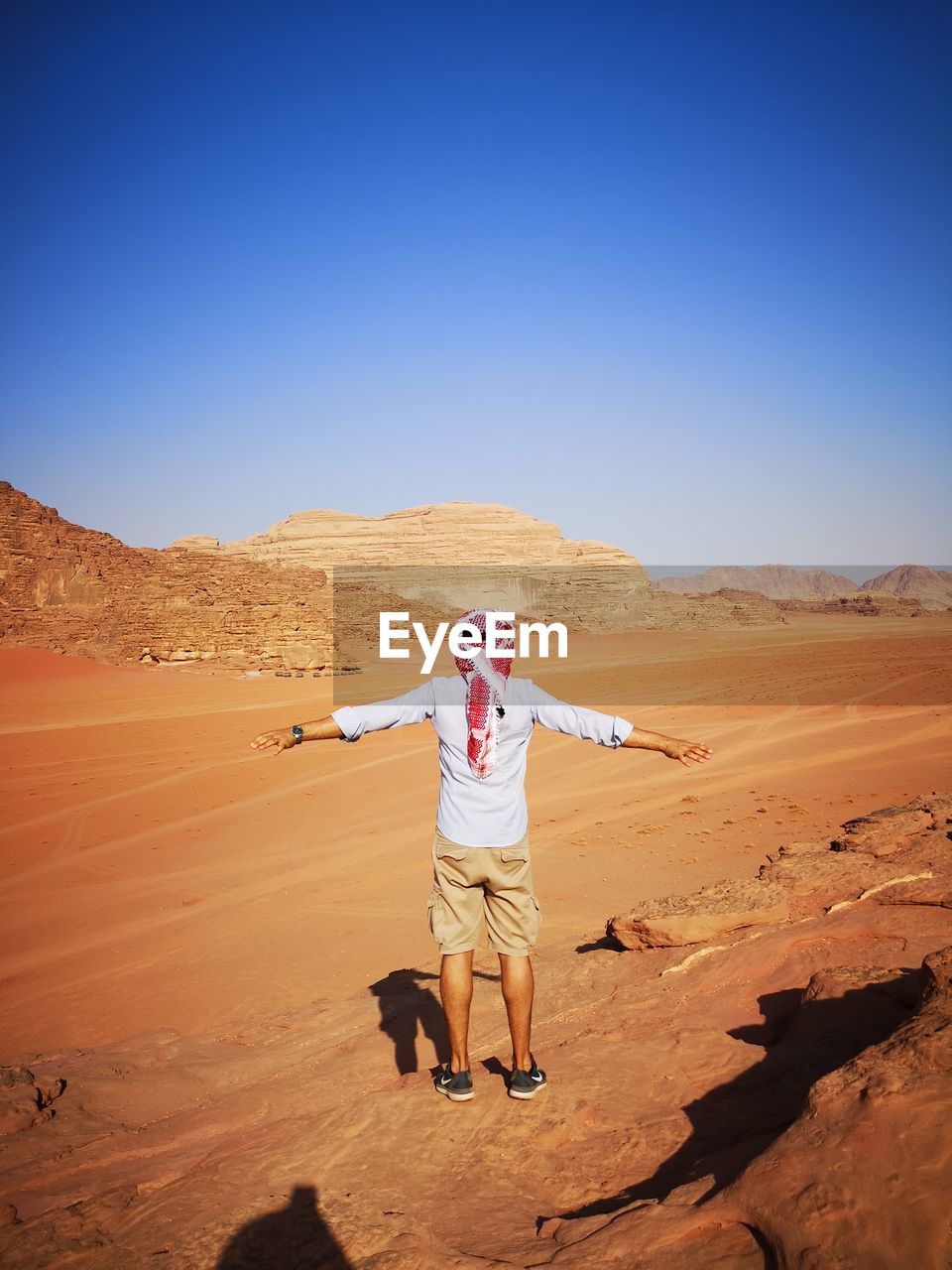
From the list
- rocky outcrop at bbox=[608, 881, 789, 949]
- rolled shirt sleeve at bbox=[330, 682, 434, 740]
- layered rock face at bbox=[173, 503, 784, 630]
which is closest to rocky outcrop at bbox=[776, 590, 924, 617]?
layered rock face at bbox=[173, 503, 784, 630]

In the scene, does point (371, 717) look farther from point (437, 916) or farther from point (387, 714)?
point (437, 916)

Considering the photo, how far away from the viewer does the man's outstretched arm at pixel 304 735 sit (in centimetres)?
321

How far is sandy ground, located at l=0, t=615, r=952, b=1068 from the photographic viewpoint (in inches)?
202

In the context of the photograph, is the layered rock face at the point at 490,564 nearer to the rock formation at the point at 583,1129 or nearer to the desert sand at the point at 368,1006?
the desert sand at the point at 368,1006

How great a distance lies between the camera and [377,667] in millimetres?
32438

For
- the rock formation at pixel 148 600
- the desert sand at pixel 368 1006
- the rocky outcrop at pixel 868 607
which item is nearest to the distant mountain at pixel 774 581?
the rocky outcrop at pixel 868 607

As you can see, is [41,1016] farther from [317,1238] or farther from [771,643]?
[771,643]

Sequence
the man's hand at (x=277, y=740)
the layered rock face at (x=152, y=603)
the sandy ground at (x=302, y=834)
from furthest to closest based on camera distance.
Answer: the layered rock face at (x=152, y=603)
the sandy ground at (x=302, y=834)
the man's hand at (x=277, y=740)

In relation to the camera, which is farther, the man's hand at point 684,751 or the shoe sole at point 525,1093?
the man's hand at point 684,751

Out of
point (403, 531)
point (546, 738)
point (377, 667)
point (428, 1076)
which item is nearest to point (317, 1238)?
point (428, 1076)

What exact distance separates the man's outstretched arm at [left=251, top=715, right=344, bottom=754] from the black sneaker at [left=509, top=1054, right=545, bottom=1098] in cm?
140

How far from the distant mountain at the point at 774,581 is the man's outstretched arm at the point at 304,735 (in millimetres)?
165642

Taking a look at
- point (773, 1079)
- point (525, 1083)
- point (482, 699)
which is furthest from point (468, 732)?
point (773, 1079)
